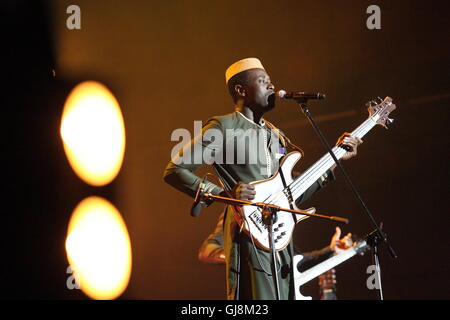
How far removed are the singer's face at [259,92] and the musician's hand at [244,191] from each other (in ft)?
2.21

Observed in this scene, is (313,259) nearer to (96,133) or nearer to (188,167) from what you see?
(188,167)

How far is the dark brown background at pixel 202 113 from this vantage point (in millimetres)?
4621

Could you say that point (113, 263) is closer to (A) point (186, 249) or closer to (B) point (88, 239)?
(B) point (88, 239)

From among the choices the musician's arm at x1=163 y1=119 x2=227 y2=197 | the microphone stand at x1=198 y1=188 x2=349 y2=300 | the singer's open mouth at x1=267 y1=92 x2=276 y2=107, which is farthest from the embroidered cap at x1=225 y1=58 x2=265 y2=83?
the microphone stand at x1=198 y1=188 x2=349 y2=300

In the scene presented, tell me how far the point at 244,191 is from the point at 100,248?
2434mm

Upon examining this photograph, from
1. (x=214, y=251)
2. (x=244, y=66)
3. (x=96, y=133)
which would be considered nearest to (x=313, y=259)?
(x=214, y=251)

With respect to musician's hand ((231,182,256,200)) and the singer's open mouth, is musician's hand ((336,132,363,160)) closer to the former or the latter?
the singer's open mouth

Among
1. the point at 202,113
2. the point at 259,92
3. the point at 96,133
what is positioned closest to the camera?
the point at 259,92

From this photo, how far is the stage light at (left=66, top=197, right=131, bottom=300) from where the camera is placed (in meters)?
5.04

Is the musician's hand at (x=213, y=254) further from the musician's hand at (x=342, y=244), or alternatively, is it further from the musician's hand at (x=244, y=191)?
the musician's hand at (x=342, y=244)

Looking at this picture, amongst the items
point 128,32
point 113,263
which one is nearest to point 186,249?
point 113,263

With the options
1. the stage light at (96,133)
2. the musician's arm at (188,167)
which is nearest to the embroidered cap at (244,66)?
the musician's arm at (188,167)

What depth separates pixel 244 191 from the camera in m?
3.15
